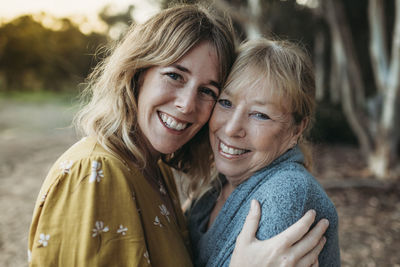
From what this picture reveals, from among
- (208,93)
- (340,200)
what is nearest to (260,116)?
(208,93)

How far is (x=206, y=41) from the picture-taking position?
6.53 feet

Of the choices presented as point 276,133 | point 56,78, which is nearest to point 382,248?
point 276,133

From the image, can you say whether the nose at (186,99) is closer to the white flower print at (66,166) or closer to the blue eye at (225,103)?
the blue eye at (225,103)

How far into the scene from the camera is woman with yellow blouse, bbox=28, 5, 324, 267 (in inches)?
55.5

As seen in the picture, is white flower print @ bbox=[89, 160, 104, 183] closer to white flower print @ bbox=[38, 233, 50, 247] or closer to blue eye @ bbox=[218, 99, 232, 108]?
white flower print @ bbox=[38, 233, 50, 247]

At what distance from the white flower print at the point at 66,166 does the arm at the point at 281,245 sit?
0.89 metres

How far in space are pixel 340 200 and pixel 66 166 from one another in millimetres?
5966

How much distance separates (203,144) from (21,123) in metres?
15.1

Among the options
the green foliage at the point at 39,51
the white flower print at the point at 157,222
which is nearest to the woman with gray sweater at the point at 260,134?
the white flower print at the point at 157,222

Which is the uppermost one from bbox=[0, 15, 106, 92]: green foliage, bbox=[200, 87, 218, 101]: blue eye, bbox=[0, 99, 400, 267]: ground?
bbox=[0, 15, 106, 92]: green foliage

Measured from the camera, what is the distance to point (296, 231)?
5.05 feet

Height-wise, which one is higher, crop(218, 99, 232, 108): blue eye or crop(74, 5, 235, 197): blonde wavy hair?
crop(74, 5, 235, 197): blonde wavy hair

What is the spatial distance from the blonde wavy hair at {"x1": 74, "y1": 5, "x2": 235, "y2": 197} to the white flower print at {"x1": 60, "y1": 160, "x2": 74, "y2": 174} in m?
0.26

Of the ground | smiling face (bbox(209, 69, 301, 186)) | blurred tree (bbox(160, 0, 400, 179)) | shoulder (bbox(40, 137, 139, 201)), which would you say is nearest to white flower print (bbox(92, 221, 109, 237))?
shoulder (bbox(40, 137, 139, 201))
